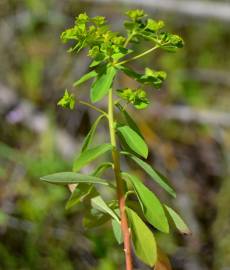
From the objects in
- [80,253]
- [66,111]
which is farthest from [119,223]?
[66,111]

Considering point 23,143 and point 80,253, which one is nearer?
point 80,253

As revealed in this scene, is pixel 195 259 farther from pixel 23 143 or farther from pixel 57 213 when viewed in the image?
pixel 23 143

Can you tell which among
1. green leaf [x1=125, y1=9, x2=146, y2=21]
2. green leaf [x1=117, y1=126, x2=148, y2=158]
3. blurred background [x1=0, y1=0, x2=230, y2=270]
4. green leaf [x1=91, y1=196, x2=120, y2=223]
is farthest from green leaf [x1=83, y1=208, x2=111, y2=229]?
blurred background [x1=0, y1=0, x2=230, y2=270]

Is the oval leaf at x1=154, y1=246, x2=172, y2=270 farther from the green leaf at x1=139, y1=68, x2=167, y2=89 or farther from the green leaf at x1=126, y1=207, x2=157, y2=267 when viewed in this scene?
the green leaf at x1=139, y1=68, x2=167, y2=89

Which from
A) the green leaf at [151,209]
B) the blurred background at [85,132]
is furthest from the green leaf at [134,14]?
the blurred background at [85,132]

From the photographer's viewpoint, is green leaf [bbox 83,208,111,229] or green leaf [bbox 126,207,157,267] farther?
green leaf [bbox 83,208,111,229]

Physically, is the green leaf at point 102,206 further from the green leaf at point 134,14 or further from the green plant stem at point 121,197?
the green leaf at point 134,14

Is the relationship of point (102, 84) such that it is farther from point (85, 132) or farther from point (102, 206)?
point (85, 132)
